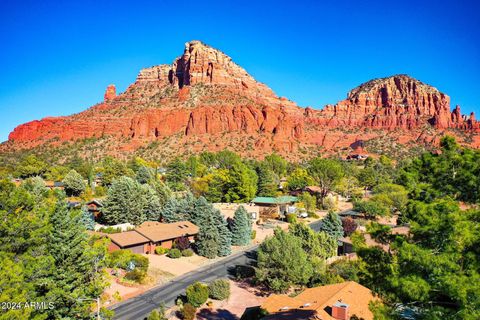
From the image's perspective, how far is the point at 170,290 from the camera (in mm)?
28344

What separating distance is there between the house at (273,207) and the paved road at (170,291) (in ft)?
80.1

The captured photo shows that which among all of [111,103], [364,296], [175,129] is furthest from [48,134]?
[364,296]

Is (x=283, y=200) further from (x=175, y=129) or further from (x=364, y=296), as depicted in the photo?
(x=175, y=129)

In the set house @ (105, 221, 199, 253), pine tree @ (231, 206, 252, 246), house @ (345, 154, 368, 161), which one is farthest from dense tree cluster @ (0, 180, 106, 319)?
house @ (345, 154, 368, 161)

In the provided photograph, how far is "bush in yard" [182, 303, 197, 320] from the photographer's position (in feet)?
74.0

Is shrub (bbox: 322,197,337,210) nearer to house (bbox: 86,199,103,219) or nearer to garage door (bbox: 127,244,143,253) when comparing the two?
garage door (bbox: 127,244,143,253)

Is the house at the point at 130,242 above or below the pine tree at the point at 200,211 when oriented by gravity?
below

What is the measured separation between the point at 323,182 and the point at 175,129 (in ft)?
328

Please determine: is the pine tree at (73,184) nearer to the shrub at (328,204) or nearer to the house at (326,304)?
the shrub at (328,204)

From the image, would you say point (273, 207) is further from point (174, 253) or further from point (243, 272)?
point (243, 272)

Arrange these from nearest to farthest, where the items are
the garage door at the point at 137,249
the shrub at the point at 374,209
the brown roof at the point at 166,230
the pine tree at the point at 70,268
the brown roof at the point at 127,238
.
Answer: the pine tree at the point at 70,268 → the brown roof at the point at 127,238 → the garage door at the point at 137,249 → the brown roof at the point at 166,230 → the shrub at the point at 374,209

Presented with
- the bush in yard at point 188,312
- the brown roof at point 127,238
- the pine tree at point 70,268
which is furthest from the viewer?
the brown roof at point 127,238

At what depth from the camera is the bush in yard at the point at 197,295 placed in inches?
966

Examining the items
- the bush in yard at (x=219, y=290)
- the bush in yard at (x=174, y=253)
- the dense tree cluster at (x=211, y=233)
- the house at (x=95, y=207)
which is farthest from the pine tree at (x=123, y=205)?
the bush in yard at (x=219, y=290)
